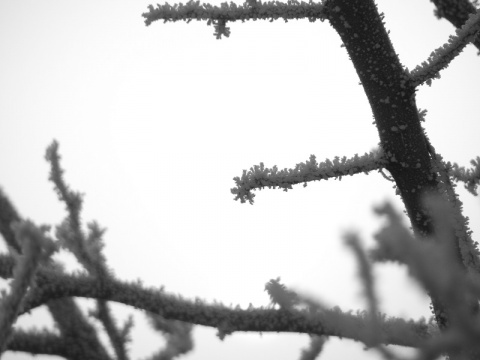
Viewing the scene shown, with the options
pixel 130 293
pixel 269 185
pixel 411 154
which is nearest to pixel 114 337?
pixel 130 293

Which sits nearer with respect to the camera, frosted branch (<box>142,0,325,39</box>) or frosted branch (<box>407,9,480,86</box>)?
frosted branch (<box>407,9,480,86</box>)

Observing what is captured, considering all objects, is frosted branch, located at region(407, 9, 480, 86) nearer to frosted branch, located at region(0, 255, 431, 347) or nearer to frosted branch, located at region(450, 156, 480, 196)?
frosted branch, located at region(450, 156, 480, 196)

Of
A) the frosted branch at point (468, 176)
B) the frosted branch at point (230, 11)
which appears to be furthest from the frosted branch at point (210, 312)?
the frosted branch at point (230, 11)

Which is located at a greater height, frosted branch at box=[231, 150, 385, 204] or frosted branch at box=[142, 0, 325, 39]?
frosted branch at box=[142, 0, 325, 39]

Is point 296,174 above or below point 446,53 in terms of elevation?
below

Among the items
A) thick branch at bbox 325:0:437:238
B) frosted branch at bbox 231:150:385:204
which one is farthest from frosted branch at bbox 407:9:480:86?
frosted branch at bbox 231:150:385:204

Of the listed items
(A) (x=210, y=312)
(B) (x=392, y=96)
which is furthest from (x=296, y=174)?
(A) (x=210, y=312)

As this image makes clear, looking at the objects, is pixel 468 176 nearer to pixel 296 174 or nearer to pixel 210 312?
pixel 296 174
